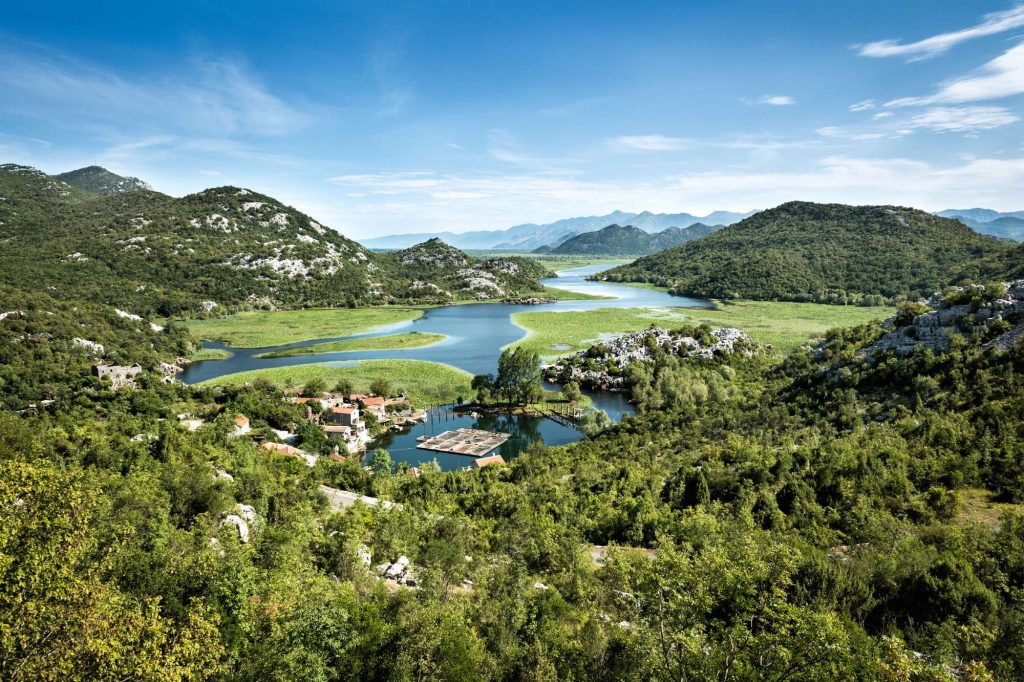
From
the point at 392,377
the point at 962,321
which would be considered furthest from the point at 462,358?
the point at 962,321

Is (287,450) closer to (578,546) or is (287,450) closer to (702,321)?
(578,546)

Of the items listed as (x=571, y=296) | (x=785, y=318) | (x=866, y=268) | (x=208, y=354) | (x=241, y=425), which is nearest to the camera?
(x=241, y=425)

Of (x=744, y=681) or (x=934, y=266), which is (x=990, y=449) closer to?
(x=744, y=681)

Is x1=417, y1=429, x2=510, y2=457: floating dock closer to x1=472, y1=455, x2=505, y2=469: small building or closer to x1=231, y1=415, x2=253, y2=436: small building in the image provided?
x1=472, y1=455, x2=505, y2=469: small building

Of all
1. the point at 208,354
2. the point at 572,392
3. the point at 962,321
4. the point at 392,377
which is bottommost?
the point at 572,392

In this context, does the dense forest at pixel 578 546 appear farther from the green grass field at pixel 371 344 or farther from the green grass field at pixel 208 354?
the green grass field at pixel 371 344

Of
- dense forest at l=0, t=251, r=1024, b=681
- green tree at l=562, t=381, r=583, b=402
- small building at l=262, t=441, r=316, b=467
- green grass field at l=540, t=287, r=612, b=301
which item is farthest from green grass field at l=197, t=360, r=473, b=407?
green grass field at l=540, t=287, r=612, b=301
